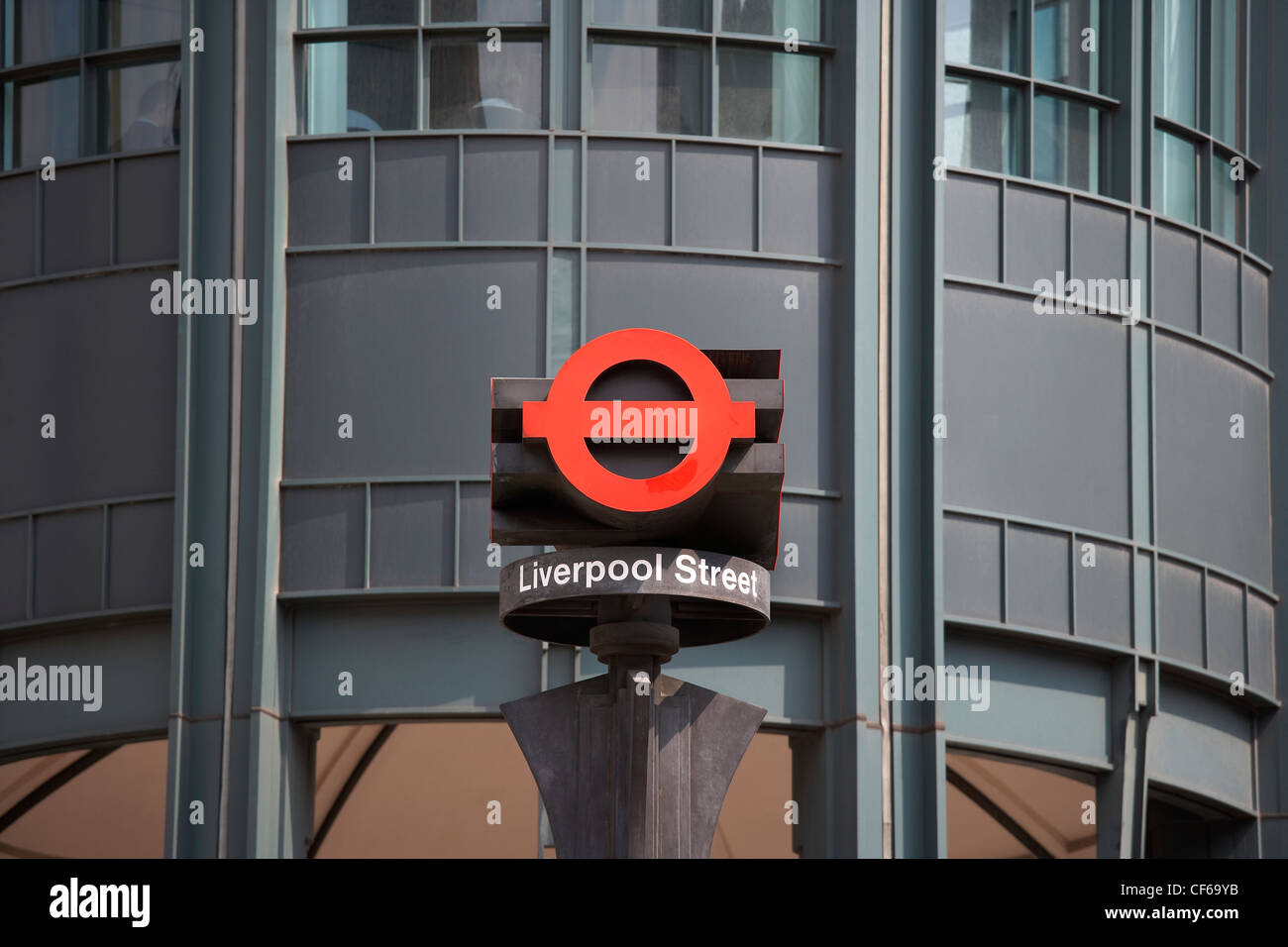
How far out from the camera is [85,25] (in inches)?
953

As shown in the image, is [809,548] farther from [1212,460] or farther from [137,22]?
[137,22]

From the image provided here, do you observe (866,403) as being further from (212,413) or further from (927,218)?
(212,413)

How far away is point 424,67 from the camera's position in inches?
918

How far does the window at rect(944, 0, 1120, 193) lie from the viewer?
24.4m

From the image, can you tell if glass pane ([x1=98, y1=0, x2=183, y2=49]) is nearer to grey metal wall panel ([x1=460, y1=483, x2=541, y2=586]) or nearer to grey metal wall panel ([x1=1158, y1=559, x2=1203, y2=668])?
grey metal wall panel ([x1=460, y1=483, x2=541, y2=586])

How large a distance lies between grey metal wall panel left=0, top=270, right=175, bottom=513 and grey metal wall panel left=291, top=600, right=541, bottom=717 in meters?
2.61

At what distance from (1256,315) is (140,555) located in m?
14.5

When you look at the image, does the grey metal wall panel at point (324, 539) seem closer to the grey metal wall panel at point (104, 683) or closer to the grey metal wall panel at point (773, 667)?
the grey metal wall panel at point (104, 683)

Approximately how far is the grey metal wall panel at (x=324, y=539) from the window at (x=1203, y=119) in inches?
431

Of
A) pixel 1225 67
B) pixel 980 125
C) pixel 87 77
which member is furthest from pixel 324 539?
pixel 1225 67
